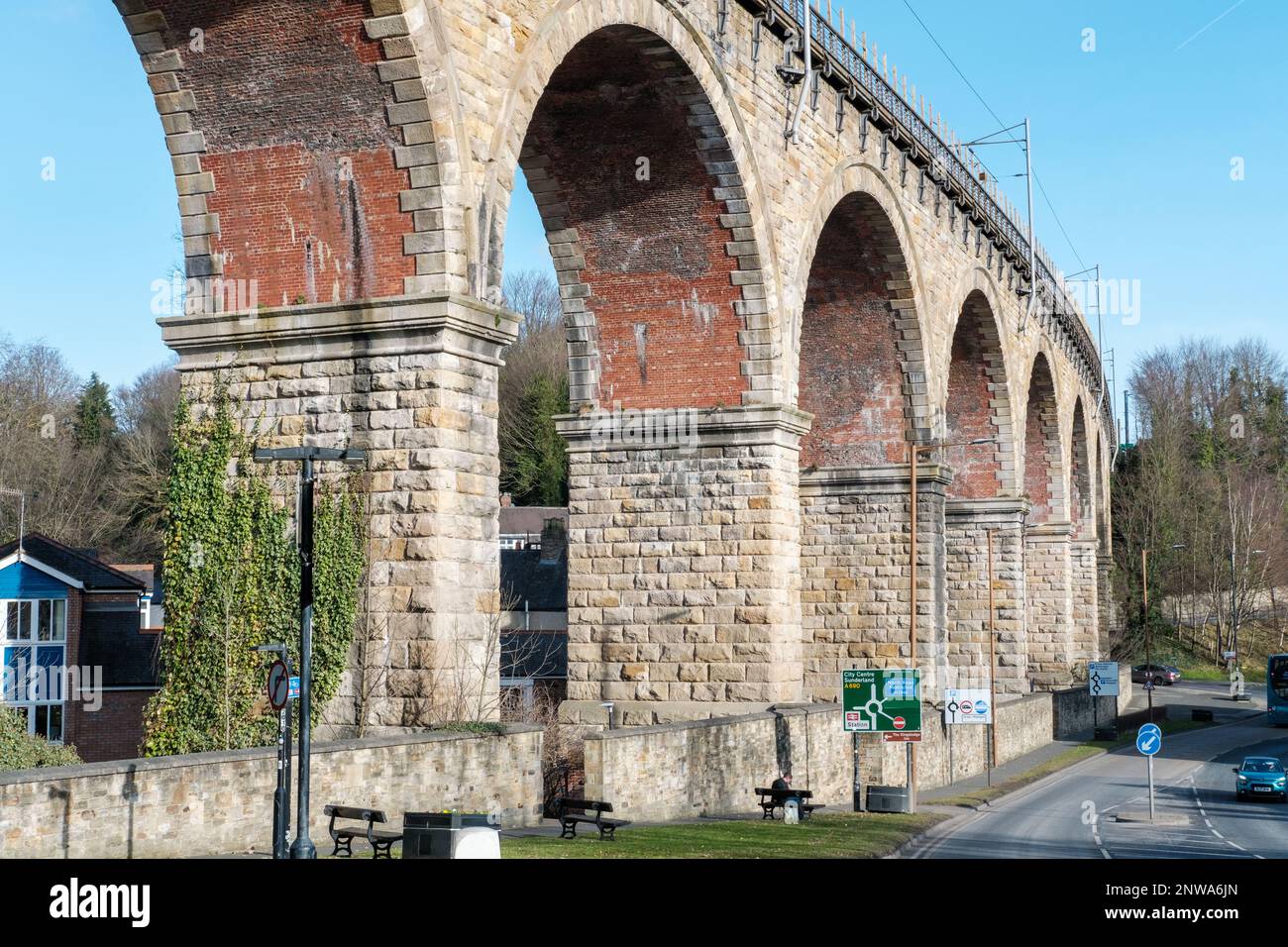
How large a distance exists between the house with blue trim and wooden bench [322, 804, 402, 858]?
79.4 ft

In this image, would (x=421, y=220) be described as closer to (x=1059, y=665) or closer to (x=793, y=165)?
(x=793, y=165)

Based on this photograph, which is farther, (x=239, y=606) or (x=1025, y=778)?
(x=1025, y=778)

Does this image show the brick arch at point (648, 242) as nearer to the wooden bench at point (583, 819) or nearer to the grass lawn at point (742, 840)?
the grass lawn at point (742, 840)

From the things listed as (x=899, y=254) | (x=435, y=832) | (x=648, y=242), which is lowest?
(x=435, y=832)

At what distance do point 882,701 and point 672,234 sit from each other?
26.2 feet

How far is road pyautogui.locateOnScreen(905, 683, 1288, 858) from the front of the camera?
21.4 metres

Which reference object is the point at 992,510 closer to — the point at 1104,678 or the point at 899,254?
the point at 1104,678

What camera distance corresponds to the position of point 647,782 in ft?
62.3

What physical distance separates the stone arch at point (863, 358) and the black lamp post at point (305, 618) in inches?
782

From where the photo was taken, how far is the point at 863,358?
106ft

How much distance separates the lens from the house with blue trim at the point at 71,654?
3566cm

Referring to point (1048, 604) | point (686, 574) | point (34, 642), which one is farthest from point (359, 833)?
point (1048, 604)

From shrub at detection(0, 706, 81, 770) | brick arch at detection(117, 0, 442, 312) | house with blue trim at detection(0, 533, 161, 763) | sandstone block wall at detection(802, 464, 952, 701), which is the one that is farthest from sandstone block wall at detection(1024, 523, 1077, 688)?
brick arch at detection(117, 0, 442, 312)
